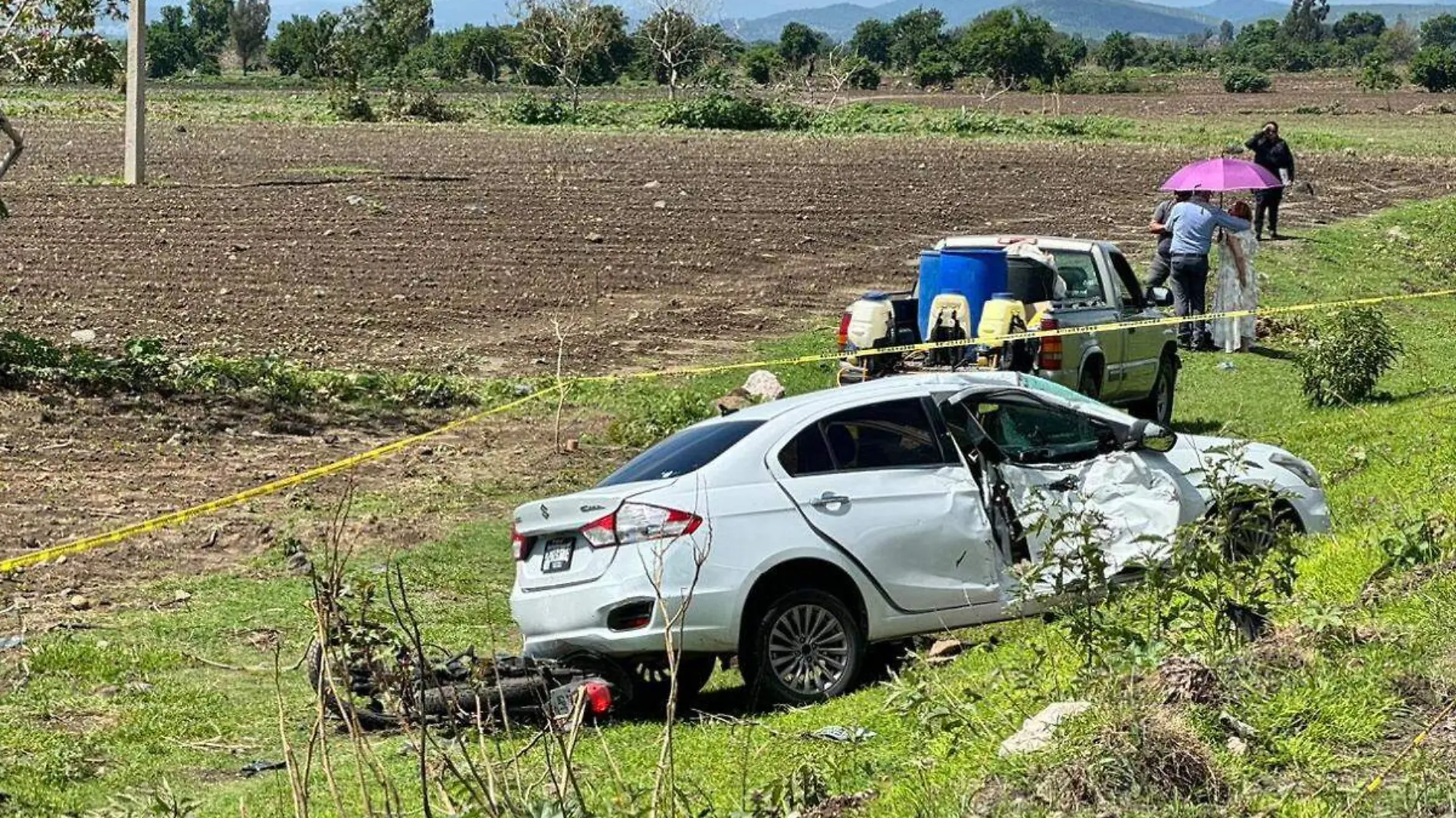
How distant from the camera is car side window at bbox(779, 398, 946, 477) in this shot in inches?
400

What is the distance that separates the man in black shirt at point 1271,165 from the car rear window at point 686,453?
21491mm

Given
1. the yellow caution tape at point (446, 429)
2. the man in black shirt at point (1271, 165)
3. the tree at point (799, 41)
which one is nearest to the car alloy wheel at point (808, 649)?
the yellow caution tape at point (446, 429)

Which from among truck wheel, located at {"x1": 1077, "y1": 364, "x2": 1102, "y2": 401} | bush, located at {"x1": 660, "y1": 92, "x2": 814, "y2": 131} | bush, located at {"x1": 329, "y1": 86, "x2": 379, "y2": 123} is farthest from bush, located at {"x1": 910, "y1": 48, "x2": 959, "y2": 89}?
truck wheel, located at {"x1": 1077, "y1": 364, "x2": 1102, "y2": 401}

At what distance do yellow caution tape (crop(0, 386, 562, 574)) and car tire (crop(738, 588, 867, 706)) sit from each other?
5.36 m

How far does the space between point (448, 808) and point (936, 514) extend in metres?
5.29

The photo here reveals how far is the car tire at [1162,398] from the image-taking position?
18.1 m

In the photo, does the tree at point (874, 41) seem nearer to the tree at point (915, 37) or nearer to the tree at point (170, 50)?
the tree at point (915, 37)

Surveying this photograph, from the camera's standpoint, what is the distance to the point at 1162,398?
Result: 18.3m

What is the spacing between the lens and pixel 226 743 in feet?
31.2

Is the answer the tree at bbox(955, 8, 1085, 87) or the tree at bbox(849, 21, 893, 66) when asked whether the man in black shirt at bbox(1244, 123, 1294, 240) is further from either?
the tree at bbox(849, 21, 893, 66)

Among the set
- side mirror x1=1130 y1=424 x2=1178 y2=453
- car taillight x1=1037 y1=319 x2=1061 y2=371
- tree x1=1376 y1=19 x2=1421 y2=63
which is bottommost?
car taillight x1=1037 y1=319 x2=1061 y2=371

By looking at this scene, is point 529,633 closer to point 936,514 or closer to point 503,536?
point 936,514

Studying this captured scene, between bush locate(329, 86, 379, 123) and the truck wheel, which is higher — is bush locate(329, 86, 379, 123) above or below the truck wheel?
above

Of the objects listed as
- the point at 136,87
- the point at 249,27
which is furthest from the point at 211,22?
the point at 136,87
